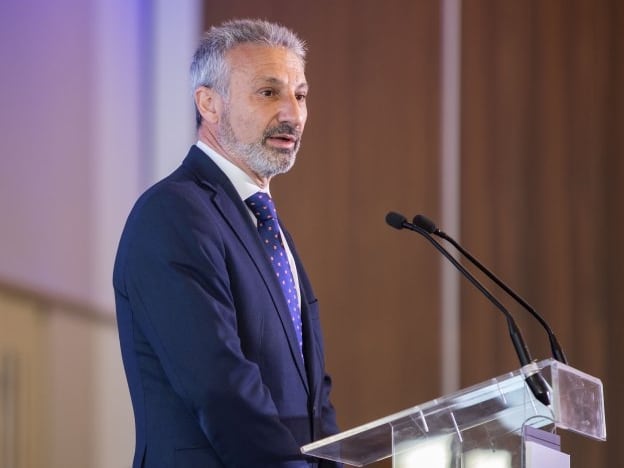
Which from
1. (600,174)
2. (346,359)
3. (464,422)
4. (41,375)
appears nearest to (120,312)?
(464,422)

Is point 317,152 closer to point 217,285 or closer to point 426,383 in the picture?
point 426,383

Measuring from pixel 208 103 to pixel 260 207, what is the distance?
324 millimetres

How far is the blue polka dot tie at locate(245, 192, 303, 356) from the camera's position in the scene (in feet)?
8.32

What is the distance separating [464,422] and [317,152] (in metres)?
2.49

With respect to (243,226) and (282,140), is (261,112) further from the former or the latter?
(243,226)

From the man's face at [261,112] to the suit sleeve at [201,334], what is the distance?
37cm

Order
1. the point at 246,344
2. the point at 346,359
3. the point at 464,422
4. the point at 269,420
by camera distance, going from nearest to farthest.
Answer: the point at 464,422
the point at 269,420
the point at 246,344
the point at 346,359

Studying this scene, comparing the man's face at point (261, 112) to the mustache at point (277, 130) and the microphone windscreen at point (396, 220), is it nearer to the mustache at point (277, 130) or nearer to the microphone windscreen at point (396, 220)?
the mustache at point (277, 130)

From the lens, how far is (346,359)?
4.38 metres

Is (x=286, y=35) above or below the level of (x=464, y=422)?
above

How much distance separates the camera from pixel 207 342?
7.10 feet

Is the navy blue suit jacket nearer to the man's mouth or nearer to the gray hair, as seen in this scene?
the man's mouth

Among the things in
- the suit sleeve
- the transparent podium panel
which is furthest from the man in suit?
the transparent podium panel

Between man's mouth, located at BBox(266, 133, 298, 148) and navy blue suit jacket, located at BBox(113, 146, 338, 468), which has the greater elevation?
man's mouth, located at BBox(266, 133, 298, 148)
